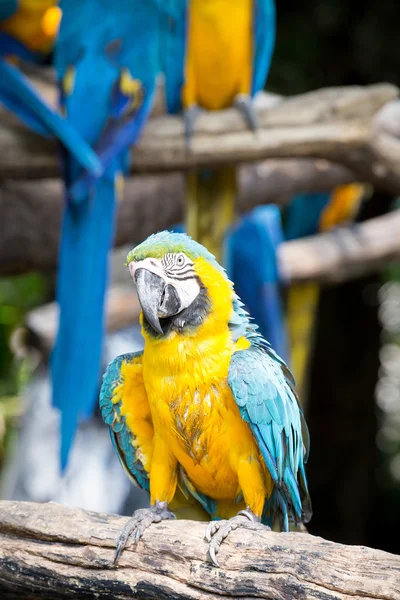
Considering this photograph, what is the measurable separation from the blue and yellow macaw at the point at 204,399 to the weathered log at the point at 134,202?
1401mm

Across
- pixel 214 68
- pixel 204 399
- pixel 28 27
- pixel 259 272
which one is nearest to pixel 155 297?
pixel 204 399

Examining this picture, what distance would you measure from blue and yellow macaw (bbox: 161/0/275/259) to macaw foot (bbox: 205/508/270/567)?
109cm

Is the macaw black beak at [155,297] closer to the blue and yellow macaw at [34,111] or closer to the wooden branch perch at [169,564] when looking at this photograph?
the wooden branch perch at [169,564]

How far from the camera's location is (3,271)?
2490 millimetres

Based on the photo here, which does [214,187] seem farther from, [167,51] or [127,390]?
[127,390]

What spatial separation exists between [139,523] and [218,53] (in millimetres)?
1365

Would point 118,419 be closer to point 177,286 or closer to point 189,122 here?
point 177,286

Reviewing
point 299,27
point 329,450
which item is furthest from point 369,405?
point 299,27

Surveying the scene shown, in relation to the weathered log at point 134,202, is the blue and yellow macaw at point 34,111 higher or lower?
lower

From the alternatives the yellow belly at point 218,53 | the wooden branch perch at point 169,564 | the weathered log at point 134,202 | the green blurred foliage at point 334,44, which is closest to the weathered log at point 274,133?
the yellow belly at point 218,53

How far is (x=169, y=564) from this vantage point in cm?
99

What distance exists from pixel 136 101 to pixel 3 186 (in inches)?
28.7

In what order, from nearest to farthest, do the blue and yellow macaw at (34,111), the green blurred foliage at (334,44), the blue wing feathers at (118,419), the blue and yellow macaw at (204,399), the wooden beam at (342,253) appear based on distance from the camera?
the blue and yellow macaw at (204,399) < the blue wing feathers at (118,419) < the blue and yellow macaw at (34,111) < the wooden beam at (342,253) < the green blurred foliage at (334,44)

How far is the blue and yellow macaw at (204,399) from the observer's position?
3.31 feet
